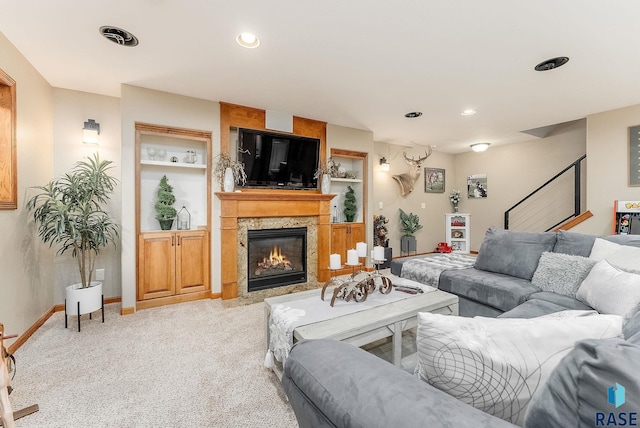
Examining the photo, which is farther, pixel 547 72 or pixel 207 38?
pixel 547 72

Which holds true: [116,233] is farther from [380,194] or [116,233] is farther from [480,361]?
[380,194]

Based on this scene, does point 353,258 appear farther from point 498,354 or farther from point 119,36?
point 119,36

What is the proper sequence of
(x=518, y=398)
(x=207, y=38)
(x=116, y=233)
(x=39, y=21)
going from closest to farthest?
(x=518, y=398)
(x=39, y=21)
(x=207, y=38)
(x=116, y=233)

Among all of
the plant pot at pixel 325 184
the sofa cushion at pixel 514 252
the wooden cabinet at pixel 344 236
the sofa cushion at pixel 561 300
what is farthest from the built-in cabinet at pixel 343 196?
the sofa cushion at pixel 561 300

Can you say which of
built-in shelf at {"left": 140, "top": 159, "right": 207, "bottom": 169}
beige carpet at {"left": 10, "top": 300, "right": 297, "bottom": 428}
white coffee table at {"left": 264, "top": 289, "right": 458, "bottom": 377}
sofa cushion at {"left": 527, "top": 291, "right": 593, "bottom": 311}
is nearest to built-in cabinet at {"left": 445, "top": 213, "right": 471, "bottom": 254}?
sofa cushion at {"left": 527, "top": 291, "right": 593, "bottom": 311}

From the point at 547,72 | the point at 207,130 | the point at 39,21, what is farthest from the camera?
the point at 207,130

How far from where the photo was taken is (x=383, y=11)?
187cm

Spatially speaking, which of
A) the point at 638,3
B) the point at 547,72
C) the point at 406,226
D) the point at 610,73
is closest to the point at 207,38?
the point at 638,3

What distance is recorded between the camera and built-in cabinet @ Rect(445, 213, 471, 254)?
6156 mm

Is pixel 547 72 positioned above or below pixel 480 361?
above

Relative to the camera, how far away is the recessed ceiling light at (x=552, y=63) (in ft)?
8.06

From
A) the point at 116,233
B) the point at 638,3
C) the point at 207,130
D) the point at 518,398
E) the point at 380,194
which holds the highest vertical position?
the point at 638,3

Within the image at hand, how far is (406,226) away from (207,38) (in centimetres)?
496

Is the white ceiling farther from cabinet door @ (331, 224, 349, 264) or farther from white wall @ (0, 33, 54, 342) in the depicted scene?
cabinet door @ (331, 224, 349, 264)
